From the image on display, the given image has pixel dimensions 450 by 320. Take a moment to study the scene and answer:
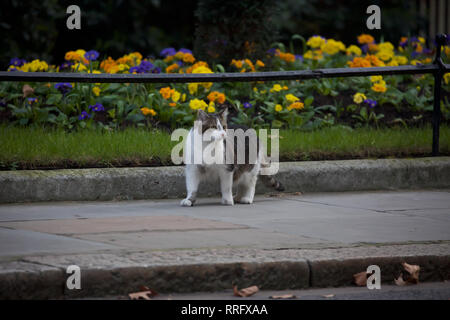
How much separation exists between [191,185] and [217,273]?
2171mm

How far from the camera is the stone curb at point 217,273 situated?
12.5 feet

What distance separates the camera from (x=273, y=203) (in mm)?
6363

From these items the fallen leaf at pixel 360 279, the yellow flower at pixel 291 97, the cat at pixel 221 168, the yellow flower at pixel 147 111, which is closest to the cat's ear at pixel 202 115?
the cat at pixel 221 168

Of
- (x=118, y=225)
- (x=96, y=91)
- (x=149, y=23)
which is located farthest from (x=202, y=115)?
(x=149, y=23)

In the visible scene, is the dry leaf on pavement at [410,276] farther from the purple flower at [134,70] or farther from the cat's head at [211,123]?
the purple flower at [134,70]

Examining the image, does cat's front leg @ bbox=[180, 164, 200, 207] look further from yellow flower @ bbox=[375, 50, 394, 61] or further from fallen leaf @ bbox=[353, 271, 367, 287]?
yellow flower @ bbox=[375, 50, 394, 61]

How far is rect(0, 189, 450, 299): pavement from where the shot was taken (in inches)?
155

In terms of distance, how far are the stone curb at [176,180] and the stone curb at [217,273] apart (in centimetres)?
224

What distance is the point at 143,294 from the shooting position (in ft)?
12.8

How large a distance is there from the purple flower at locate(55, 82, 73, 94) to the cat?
2.33 m

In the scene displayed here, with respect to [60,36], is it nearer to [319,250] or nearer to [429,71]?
[429,71]

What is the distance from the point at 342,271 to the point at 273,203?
82.4 inches

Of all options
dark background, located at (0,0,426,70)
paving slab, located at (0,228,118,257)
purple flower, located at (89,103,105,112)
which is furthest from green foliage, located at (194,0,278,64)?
paving slab, located at (0,228,118,257)
